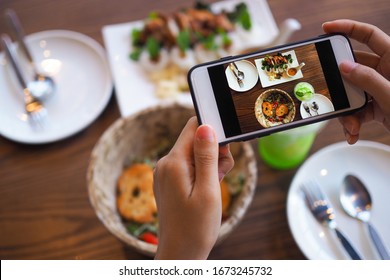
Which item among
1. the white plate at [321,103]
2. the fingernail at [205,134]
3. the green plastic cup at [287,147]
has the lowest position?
the green plastic cup at [287,147]

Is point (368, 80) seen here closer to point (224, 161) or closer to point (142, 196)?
point (224, 161)

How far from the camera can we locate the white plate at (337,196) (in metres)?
0.52

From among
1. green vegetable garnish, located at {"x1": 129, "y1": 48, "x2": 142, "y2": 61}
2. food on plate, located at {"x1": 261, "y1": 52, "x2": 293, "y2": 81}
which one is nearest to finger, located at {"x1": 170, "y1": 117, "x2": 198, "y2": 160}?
food on plate, located at {"x1": 261, "y1": 52, "x2": 293, "y2": 81}

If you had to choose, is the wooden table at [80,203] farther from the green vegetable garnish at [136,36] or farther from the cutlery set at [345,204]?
the green vegetable garnish at [136,36]

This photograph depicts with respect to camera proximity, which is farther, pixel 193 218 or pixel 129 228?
pixel 129 228

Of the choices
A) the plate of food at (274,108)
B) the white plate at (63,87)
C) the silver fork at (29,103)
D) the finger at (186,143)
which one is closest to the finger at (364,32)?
the plate of food at (274,108)

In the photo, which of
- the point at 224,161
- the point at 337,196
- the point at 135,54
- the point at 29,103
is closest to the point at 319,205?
the point at 337,196

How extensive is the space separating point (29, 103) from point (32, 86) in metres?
0.04

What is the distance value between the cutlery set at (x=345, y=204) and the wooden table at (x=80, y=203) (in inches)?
2.9

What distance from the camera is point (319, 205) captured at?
591 mm
